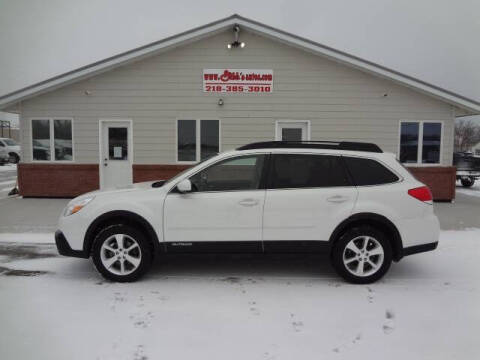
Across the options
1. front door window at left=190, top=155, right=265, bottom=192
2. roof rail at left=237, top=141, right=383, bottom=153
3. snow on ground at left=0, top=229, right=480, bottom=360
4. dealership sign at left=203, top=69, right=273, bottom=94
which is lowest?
snow on ground at left=0, top=229, right=480, bottom=360

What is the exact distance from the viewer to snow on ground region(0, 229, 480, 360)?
→ 10.8ft

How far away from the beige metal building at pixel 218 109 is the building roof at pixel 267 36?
0.08m

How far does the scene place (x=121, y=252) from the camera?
475cm

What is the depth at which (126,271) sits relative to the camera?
15.7ft

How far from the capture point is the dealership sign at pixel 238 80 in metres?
11.0

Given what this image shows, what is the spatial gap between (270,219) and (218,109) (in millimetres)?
6999

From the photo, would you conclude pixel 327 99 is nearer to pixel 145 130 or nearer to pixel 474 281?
pixel 145 130

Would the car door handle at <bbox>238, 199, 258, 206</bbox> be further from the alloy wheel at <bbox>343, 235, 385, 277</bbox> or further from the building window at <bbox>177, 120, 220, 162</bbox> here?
the building window at <bbox>177, 120, 220, 162</bbox>

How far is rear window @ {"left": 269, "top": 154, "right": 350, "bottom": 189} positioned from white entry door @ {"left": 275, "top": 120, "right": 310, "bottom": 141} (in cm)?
638

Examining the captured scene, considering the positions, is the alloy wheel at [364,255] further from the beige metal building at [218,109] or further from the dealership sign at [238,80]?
A: the dealership sign at [238,80]

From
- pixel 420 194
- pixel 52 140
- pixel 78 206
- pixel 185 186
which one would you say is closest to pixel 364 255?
pixel 420 194

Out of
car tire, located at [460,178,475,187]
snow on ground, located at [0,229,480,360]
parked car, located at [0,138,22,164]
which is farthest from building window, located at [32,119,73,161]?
parked car, located at [0,138,22,164]

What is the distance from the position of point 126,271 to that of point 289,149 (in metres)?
2.56

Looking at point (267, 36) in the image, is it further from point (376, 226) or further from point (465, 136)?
point (465, 136)
